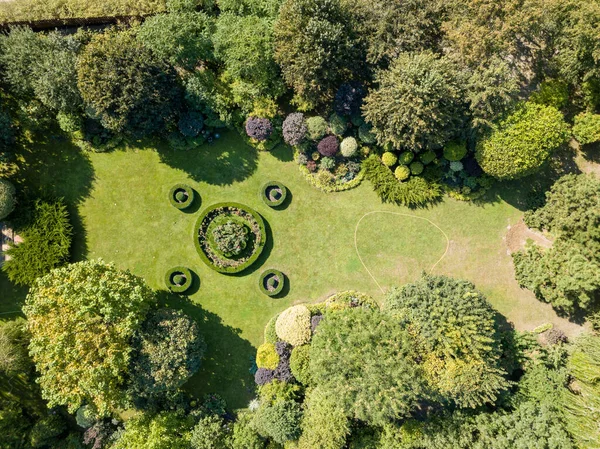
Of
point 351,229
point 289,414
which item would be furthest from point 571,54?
point 289,414

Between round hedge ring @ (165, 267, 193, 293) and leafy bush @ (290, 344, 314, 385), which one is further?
round hedge ring @ (165, 267, 193, 293)

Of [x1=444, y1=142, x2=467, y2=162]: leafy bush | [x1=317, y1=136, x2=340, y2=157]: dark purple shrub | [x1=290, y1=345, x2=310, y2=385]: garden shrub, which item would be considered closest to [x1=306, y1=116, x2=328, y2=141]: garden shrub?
[x1=317, y1=136, x2=340, y2=157]: dark purple shrub

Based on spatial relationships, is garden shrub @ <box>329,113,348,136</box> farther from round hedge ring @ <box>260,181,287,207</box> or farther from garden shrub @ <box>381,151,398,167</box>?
round hedge ring @ <box>260,181,287,207</box>

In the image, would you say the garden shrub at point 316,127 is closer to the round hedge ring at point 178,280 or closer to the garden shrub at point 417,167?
the garden shrub at point 417,167

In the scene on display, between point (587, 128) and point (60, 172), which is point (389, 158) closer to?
point (587, 128)

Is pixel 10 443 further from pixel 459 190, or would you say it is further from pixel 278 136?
pixel 459 190

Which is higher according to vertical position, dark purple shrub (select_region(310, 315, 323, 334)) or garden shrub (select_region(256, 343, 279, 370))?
dark purple shrub (select_region(310, 315, 323, 334))

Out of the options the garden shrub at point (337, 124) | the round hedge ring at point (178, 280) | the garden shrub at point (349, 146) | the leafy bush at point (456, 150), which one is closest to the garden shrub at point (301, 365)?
the round hedge ring at point (178, 280)
